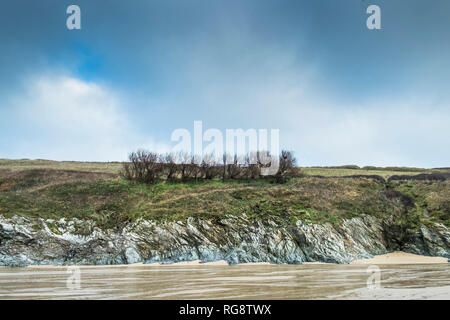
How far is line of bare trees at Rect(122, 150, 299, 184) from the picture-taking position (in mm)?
47000

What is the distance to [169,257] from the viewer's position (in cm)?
2642

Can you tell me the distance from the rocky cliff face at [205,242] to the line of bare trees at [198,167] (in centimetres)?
1774

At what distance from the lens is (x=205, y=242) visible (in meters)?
27.8

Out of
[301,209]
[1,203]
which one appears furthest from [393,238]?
[1,203]

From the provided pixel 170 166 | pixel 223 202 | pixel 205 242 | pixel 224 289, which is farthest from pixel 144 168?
pixel 224 289

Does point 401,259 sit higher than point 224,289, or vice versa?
point 224,289

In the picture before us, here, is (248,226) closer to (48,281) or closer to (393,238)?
(393,238)

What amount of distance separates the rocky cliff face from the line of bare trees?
699 inches

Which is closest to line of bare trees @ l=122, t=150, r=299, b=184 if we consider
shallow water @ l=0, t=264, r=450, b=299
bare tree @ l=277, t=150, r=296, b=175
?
bare tree @ l=277, t=150, r=296, b=175

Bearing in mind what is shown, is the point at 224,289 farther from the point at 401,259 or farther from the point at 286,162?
the point at 286,162

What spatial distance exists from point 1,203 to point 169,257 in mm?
17156

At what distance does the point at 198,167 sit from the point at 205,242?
23.1m

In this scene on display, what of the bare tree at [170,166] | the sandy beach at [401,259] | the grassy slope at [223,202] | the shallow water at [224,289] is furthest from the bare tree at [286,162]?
the shallow water at [224,289]

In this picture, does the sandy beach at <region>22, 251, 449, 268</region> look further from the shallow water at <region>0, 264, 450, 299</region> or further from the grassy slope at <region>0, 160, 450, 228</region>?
the shallow water at <region>0, 264, 450, 299</region>
